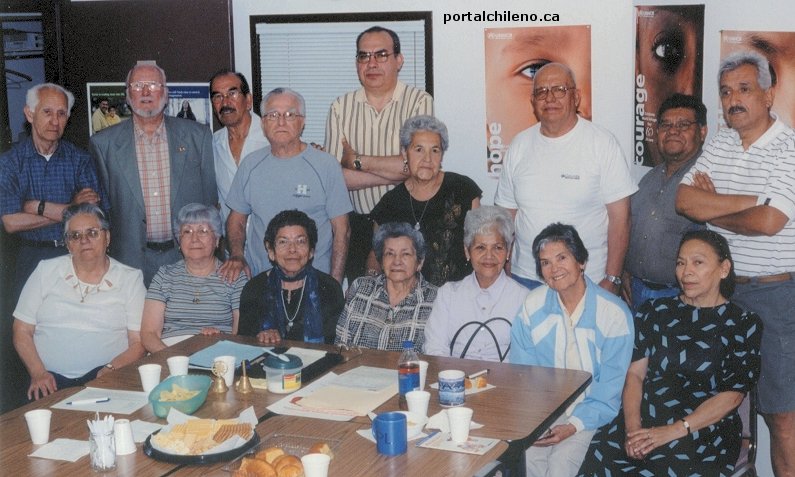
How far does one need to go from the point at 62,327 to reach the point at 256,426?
180 cm

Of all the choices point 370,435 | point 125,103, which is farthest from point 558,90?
point 125,103

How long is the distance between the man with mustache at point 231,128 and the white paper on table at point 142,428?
7.17 ft

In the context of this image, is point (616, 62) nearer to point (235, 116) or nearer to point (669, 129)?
point (669, 129)

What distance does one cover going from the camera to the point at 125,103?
20.7 ft

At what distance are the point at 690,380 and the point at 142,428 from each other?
1.99 meters

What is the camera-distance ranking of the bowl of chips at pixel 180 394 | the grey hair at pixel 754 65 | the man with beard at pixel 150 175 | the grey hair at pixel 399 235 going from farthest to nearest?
the man with beard at pixel 150 175, the grey hair at pixel 399 235, the grey hair at pixel 754 65, the bowl of chips at pixel 180 394

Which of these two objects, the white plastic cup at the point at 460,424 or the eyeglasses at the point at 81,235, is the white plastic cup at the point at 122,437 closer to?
the white plastic cup at the point at 460,424

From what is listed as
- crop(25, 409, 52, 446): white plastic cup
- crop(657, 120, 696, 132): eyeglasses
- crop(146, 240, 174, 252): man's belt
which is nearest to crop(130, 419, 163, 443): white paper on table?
crop(25, 409, 52, 446): white plastic cup

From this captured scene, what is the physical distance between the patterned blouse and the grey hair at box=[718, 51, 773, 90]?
1.49 meters

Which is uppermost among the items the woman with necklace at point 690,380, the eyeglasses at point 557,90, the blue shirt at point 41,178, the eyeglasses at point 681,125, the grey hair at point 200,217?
the eyeglasses at point 557,90

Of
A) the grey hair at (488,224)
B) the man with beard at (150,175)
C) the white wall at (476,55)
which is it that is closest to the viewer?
the grey hair at (488,224)

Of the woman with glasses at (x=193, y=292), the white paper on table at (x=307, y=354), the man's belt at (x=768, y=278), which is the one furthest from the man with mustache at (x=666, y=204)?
the woman with glasses at (x=193, y=292)

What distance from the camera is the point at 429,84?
5.68 meters

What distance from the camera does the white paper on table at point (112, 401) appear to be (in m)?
3.28
